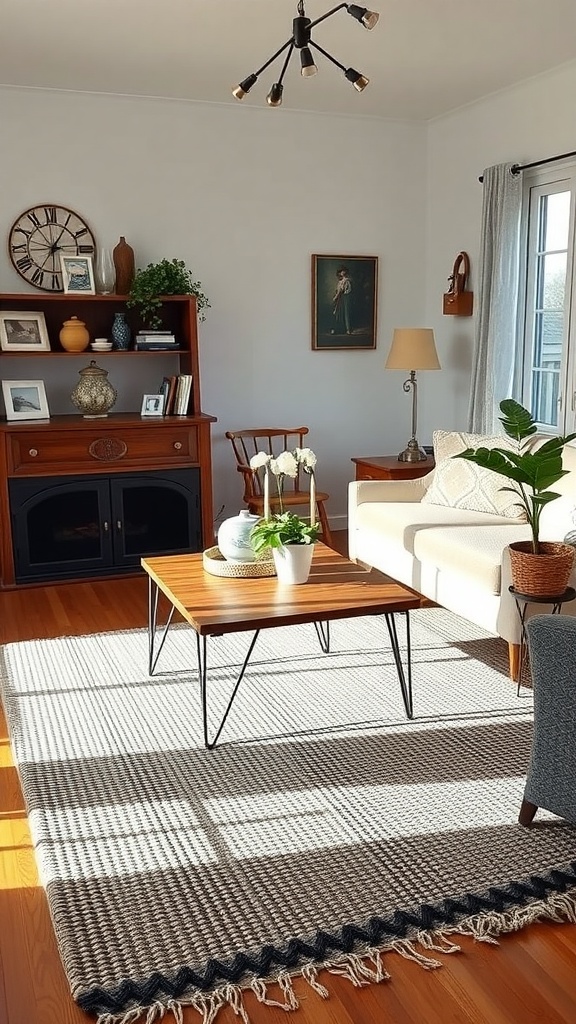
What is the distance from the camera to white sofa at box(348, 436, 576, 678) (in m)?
3.55

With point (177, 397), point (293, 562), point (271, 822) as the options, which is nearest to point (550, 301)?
point (177, 397)

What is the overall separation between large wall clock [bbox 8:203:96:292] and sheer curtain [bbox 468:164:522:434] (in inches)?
90.1

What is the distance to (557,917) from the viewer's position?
2.15m

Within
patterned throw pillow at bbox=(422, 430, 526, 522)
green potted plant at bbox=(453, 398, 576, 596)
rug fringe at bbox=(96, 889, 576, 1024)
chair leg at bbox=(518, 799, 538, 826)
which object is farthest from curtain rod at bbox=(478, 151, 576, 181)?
rug fringe at bbox=(96, 889, 576, 1024)

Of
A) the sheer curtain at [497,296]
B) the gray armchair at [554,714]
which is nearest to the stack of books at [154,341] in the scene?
the sheer curtain at [497,296]

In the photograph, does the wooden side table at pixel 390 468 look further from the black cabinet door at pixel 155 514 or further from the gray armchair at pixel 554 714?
the gray armchair at pixel 554 714

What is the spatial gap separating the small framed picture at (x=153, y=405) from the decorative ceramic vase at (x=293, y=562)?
2.35 metres

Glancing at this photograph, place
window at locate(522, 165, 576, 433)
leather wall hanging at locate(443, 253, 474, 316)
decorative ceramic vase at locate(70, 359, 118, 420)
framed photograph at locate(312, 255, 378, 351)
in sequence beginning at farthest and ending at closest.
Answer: framed photograph at locate(312, 255, 378, 351) < leather wall hanging at locate(443, 253, 474, 316) < decorative ceramic vase at locate(70, 359, 118, 420) < window at locate(522, 165, 576, 433)

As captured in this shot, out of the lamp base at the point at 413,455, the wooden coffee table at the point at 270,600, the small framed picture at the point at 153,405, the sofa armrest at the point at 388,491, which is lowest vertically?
the wooden coffee table at the point at 270,600

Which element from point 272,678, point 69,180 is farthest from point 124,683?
point 69,180

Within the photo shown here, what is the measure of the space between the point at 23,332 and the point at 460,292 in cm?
263

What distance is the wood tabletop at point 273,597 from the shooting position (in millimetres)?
2918

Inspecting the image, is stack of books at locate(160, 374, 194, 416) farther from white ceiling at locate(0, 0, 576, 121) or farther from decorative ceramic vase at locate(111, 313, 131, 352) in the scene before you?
white ceiling at locate(0, 0, 576, 121)

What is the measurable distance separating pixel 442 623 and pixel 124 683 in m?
1.52
